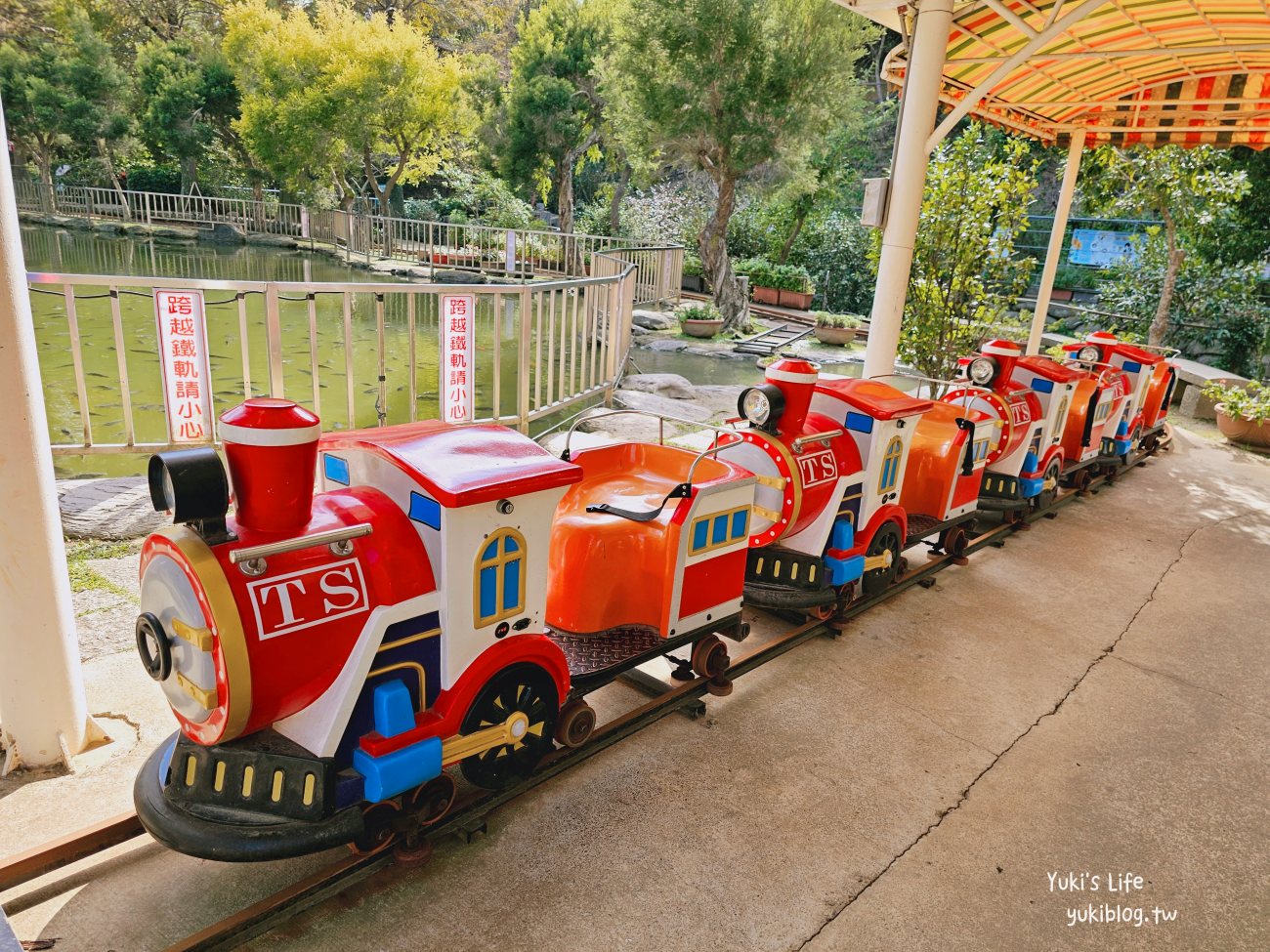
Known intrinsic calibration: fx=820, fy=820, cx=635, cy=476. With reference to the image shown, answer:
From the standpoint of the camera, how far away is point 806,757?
3.72 m

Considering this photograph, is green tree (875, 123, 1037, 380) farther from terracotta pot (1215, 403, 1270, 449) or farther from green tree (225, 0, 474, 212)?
green tree (225, 0, 474, 212)

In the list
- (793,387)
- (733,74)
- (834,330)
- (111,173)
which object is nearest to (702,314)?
(834,330)

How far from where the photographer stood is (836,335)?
16062 mm

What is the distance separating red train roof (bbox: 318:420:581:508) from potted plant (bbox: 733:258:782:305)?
61.9 feet

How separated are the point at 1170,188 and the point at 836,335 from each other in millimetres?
5867

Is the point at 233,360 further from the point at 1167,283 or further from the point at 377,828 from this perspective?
the point at 1167,283

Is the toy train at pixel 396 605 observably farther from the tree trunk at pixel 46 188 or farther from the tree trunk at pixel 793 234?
the tree trunk at pixel 46 188

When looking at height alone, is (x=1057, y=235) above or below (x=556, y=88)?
below

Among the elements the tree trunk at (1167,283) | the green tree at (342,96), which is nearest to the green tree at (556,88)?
the green tree at (342,96)

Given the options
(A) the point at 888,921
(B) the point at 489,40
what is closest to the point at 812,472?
(A) the point at 888,921

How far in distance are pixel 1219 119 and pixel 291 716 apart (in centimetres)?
1163

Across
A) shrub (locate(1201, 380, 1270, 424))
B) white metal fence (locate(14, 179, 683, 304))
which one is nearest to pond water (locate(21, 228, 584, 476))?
white metal fence (locate(14, 179, 683, 304))

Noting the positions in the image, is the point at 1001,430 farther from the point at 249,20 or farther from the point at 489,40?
the point at 489,40

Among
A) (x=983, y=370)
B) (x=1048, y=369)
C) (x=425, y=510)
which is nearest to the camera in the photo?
(x=425, y=510)
